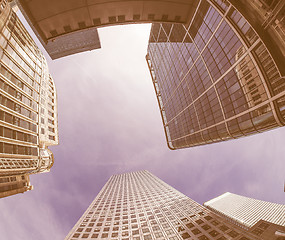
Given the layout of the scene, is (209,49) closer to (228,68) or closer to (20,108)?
(228,68)

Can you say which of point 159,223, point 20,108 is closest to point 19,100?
point 20,108

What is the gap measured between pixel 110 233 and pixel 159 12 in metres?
60.7

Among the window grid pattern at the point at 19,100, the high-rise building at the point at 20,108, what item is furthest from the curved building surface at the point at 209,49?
the high-rise building at the point at 20,108

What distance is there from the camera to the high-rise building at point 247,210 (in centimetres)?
10930

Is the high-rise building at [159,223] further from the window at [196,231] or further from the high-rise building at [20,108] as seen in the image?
the high-rise building at [20,108]

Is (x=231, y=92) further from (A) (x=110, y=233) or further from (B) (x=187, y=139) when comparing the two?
(A) (x=110, y=233)

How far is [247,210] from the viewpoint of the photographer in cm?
12650

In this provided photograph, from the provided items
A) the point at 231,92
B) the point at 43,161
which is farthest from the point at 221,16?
the point at 43,161

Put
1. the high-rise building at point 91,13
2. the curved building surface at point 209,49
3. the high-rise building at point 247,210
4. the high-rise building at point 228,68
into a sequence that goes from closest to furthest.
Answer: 1. the high-rise building at point 228,68
2. the curved building surface at point 209,49
3. the high-rise building at point 91,13
4. the high-rise building at point 247,210

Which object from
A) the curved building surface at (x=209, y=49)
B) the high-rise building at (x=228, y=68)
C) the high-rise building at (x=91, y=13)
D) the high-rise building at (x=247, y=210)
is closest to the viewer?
the high-rise building at (x=228, y=68)

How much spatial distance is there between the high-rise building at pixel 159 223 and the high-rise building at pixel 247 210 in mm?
78631

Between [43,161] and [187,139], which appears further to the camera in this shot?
[187,139]

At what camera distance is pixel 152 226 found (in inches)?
1961

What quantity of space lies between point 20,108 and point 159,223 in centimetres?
5443
